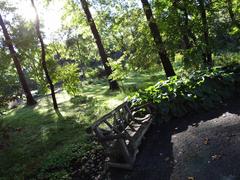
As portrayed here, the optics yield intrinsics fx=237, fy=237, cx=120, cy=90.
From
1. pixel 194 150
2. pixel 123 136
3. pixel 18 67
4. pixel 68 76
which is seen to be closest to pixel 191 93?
pixel 194 150

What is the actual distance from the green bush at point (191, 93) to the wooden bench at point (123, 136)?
526 mm

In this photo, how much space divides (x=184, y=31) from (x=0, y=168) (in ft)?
26.7

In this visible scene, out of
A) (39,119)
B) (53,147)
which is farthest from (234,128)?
(39,119)

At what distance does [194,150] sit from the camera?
4.64 m

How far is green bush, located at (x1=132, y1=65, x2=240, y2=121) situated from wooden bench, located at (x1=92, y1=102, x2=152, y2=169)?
20.7 inches

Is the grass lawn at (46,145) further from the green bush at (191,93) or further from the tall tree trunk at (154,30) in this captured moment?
the tall tree trunk at (154,30)

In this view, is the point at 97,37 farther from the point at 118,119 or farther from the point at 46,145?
the point at 118,119

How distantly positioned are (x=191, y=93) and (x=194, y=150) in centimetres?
267

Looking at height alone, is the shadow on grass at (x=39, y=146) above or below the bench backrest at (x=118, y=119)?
below

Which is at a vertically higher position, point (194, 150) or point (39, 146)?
point (39, 146)

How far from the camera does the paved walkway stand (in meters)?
3.93

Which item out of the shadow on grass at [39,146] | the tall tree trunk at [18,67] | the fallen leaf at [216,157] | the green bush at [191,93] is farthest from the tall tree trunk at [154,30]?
the tall tree trunk at [18,67]

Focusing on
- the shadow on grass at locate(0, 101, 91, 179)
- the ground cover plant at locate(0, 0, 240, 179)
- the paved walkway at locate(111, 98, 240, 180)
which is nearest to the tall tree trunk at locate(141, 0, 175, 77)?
the ground cover plant at locate(0, 0, 240, 179)

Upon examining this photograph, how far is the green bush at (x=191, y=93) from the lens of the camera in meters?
6.79
